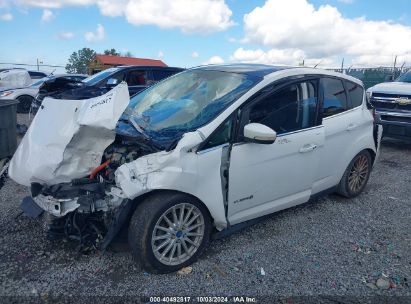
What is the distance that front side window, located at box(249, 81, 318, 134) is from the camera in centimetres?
329

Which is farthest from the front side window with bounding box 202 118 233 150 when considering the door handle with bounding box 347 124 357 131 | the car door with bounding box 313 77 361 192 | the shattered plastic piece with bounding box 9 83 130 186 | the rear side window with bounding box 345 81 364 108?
the rear side window with bounding box 345 81 364 108

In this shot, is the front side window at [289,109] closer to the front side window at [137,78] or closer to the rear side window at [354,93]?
the rear side window at [354,93]

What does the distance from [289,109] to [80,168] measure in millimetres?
2075

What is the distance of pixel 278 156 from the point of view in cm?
333

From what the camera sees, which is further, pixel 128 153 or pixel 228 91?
pixel 228 91

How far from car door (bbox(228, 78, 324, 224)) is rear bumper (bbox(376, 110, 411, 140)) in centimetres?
424

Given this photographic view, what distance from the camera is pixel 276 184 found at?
11.2 feet

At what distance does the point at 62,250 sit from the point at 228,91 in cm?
216

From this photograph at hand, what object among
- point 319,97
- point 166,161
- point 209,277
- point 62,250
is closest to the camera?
point 166,161

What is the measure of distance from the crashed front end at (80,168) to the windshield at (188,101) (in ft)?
1.23

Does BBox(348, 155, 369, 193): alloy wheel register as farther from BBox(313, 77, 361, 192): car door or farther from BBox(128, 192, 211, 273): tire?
BBox(128, 192, 211, 273): tire

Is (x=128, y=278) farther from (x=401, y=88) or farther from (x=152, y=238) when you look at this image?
(x=401, y=88)

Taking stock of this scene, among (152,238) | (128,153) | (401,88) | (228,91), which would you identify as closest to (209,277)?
(152,238)

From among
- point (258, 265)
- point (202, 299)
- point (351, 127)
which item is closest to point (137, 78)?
point (351, 127)
